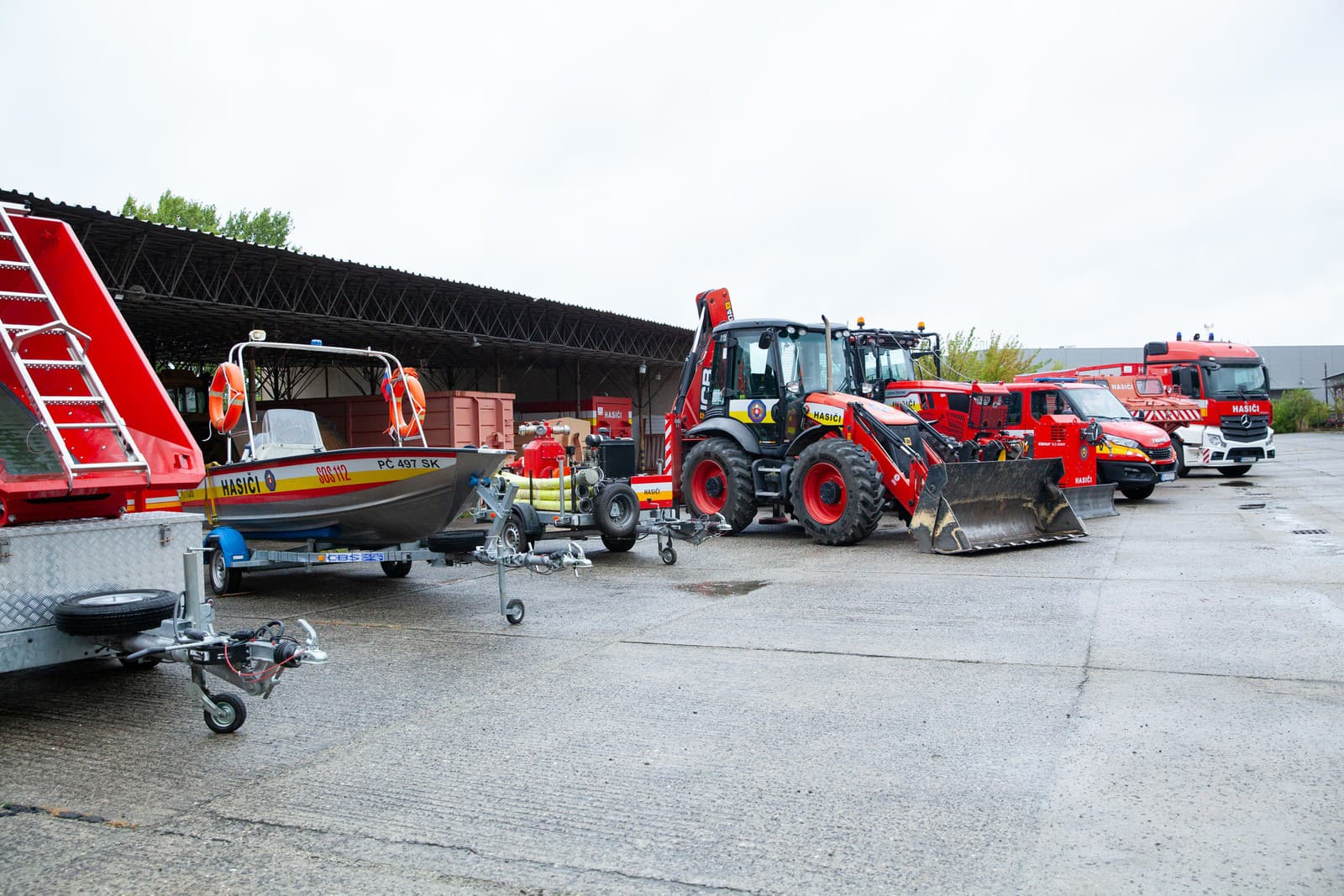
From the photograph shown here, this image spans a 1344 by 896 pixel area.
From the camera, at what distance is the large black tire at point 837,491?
36.3ft

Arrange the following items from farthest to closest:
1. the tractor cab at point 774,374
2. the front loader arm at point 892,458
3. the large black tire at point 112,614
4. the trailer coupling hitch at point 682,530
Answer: the tractor cab at point 774,374 < the front loader arm at point 892,458 < the trailer coupling hitch at point 682,530 < the large black tire at point 112,614

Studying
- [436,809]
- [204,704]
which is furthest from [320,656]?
[436,809]

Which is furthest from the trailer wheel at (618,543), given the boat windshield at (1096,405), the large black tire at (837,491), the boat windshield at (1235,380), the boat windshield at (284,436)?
the boat windshield at (1235,380)

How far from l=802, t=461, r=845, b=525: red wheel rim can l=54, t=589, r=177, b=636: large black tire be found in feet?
26.0

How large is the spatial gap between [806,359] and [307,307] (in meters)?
12.8

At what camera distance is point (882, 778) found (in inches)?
155

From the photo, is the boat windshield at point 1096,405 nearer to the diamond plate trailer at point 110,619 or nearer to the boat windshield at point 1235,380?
the boat windshield at point 1235,380

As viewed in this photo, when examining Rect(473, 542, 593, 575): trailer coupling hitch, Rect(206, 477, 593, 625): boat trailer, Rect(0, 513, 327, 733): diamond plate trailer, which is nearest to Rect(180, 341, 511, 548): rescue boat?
Rect(206, 477, 593, 625): boat trailer

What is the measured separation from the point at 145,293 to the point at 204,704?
13994 mm

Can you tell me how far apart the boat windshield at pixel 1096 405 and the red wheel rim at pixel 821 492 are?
7080 millimetres

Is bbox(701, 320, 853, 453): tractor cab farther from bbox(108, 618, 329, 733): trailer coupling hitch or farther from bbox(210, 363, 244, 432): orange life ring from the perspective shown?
bbox(108, 618, 329, 733): trailer coupling hitch

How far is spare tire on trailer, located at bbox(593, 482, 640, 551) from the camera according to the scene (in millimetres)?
10594

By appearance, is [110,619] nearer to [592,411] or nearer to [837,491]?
[837,491]

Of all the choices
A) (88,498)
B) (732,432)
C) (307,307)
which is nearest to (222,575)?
(88,498)
